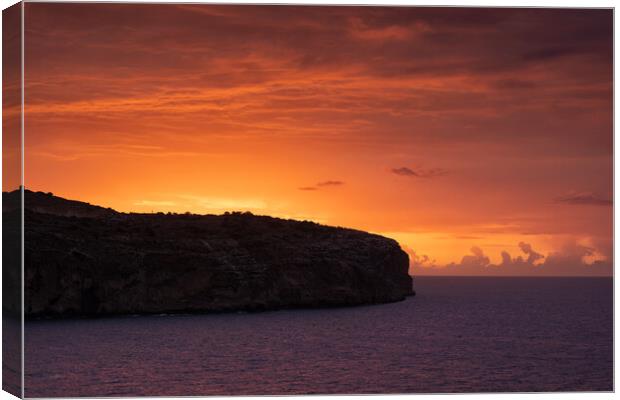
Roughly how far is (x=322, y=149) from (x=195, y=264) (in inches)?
1140

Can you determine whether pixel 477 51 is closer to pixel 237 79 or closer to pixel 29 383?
pixel 237 79

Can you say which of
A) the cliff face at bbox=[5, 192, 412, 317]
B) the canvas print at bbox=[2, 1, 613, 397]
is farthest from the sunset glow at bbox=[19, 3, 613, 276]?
the cliff face at bbox=[5, 192, 412, 317]

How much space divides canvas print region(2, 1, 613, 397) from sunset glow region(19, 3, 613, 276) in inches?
4.4

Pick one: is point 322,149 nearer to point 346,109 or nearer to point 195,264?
point 346,109

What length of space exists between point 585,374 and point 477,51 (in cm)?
1203

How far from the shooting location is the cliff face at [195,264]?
60125mm

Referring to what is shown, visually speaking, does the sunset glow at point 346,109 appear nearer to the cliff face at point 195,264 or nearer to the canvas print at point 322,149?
the canvas print at point 322,149

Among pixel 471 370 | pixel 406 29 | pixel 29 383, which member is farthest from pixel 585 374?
pixel 29 383

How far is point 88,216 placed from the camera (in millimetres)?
66125

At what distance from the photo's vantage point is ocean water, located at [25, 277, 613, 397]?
1169 inches

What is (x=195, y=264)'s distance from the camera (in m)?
69.7

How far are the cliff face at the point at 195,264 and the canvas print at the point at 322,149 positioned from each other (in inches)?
16.9

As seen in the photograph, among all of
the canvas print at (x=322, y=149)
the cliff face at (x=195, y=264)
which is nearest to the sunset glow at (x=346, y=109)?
the canvas print at (x=322, y=149)

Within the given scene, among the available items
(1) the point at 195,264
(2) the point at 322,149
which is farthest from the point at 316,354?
(1) the point at 195,264
